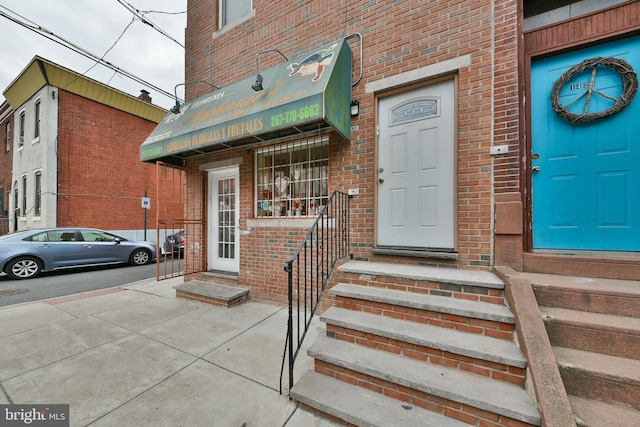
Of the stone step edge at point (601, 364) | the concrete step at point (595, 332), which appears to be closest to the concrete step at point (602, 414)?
the stone step edge at point (601, 364)

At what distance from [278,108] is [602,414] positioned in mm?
3743

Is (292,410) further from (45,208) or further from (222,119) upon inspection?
(45,208)

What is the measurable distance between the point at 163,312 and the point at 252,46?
490cm

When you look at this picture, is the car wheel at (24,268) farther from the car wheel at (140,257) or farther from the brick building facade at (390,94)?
the brick building facade at (390,94)

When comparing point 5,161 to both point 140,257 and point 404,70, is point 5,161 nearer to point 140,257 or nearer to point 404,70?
point 140,257

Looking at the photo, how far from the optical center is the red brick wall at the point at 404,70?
2.67m

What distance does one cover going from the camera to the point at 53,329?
329cm

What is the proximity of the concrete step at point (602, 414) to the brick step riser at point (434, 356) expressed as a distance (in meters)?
0.28

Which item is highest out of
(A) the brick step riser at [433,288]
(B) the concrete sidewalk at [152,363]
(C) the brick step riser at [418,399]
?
(A) the brick step riser at [433,288]

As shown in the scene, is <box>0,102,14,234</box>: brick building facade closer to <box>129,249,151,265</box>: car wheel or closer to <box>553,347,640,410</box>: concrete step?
<box>129,249,151,265</box>: car wheel

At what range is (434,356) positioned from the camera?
194cm

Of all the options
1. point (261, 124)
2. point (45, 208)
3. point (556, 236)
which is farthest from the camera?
point (45, 208)

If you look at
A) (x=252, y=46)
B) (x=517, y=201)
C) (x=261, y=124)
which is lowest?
(x=517, y=201)

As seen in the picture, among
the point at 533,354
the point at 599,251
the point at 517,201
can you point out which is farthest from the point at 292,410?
the point at 599,251
